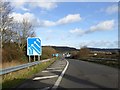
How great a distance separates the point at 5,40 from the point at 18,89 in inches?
1371

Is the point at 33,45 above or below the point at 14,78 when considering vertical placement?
above

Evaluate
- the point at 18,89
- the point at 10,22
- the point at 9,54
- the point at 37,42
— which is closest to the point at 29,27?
the point at 10,22

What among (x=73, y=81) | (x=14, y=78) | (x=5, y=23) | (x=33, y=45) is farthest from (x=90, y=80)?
(x=5, y=23)

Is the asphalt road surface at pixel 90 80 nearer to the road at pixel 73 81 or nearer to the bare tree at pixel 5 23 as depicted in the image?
the road at pixel 73 81

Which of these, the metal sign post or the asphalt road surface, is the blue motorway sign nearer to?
the metal sign post

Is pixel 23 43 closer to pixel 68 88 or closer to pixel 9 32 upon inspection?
pixel 9 32

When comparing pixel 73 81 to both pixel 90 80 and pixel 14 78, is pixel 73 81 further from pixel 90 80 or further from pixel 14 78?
pixel 14 78

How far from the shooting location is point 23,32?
72375 millimetres

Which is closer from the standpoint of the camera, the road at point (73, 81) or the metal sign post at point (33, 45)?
the road at point (73, 81)

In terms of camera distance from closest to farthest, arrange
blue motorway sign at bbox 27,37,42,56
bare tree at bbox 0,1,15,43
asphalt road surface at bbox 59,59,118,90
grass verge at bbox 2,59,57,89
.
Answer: asphalt road surface at bbox 59,59,118,90
grass verge at bbox 2,59,57,89
blue motorway sign at bbox 27,37,42,56
bare tree at bbox 0,1,15,43

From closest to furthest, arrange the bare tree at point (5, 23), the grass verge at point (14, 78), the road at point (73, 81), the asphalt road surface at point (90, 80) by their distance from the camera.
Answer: the road at point (73, 81) → the asphalt road surface at point (90, 80) → the grass verge at point (14, 78) → the bare tree at point (5, 23)

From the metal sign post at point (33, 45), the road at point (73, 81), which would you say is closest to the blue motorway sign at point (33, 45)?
the metal sign post at point (33, 45)

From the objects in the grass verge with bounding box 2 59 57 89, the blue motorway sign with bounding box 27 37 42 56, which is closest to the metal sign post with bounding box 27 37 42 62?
the blue motorway sign with bounding box 27 37 42 56

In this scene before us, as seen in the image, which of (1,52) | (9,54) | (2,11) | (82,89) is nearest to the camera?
(82,89)
